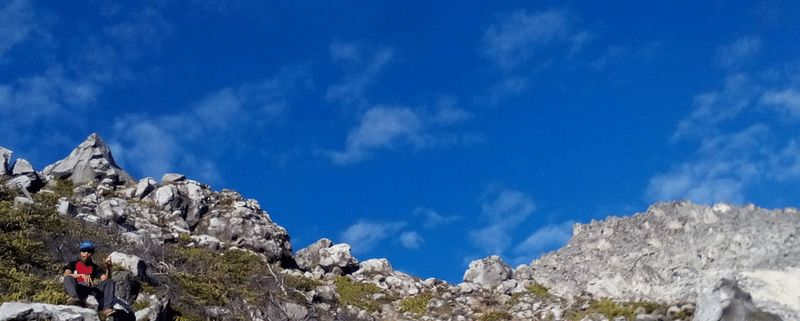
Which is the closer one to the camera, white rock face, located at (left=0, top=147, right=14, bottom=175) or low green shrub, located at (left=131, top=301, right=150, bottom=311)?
low green shrub, located at (left=131, top=301, right=150, bottom=311)

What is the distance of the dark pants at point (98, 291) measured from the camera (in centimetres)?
1222

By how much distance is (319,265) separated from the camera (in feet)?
93.8

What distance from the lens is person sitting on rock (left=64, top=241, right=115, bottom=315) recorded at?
12.2 meters

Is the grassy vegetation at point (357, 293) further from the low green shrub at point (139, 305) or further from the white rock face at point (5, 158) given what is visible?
the white rock face at point (5, 158)

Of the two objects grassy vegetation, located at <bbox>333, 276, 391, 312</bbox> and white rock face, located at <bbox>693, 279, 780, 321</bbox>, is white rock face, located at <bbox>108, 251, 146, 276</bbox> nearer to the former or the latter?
grassy vegetation, located at <bbox>333, 276, 391, 312</bbox>

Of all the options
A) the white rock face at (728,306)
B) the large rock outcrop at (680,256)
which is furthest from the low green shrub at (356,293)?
the white rock face at (728,306)

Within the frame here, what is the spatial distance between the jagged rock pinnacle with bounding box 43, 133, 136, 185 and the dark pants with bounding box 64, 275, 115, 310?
758 inches

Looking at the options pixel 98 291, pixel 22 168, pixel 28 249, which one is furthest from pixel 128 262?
pixel 22 168

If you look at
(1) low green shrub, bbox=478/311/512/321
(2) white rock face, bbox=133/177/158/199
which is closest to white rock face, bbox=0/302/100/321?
(1) low green shrub, bbox=478/311/512/321

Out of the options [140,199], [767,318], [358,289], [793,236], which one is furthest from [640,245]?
[140,199]

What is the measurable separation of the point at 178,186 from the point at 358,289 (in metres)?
11.0

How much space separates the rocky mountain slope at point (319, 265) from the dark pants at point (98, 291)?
Answer: 744mm

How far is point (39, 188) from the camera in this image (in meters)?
27.5

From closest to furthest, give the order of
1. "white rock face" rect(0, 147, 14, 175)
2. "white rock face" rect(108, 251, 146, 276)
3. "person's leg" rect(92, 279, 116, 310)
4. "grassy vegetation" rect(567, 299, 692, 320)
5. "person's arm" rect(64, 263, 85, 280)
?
"person's arm" rect(64, 263, 85, 280)
"person's leg" rect(92, 279, 116, 310)
"white rock face" rect(108, 251, 146, 276)
"grassy vegetation" rect(567, 299, 692, 320)
"white rock face" rect(0, 147, 14, 175)
